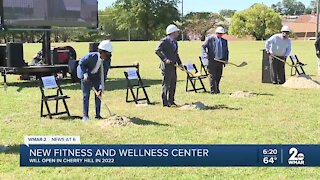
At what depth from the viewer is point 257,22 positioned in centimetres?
9456

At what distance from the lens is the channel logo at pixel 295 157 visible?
5067 mm

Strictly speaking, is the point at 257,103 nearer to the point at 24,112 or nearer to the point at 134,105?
the point at 134,105

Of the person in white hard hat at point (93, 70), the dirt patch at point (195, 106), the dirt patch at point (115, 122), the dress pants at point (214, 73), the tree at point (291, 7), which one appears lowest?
the dirt patch at point (195, 106)

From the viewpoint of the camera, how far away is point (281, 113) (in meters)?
10.8

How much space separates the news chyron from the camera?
16.6ft

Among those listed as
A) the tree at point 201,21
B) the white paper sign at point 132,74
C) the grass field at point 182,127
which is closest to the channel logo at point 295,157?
the grass field at point 182,127

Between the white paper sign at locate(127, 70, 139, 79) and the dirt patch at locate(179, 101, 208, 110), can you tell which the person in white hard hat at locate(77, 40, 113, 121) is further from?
the white paper sign at locate(127, 70, 139, 79)

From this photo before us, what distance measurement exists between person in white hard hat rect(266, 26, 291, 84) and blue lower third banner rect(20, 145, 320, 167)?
11.0 meters

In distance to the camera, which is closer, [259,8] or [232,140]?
[232,140]

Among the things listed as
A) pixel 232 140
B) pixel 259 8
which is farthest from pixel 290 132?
pixel 259 8

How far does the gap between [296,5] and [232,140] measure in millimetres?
191792

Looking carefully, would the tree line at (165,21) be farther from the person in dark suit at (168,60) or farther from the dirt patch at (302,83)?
the person in dark suit at (168,60)

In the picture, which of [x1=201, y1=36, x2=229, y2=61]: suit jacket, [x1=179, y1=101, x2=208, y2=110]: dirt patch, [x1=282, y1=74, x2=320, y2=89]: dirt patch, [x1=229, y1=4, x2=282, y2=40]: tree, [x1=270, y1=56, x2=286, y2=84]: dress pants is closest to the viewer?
[x1=179, y1=101, x2=208, y2=110]: dirt patch

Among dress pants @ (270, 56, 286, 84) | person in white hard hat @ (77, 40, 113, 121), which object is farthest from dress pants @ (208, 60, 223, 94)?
person in white hard hat @ (77, 40, 113, 121)
